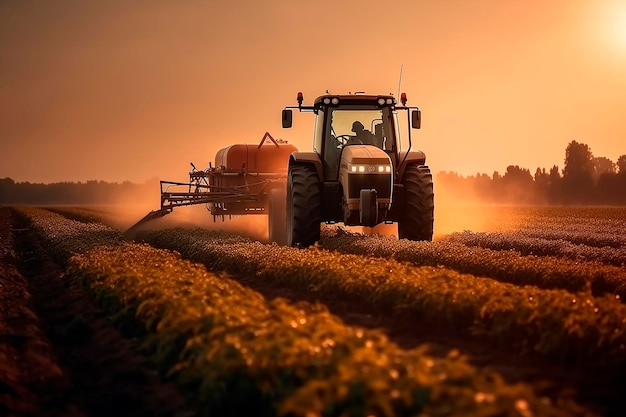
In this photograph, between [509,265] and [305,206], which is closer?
[509,265]

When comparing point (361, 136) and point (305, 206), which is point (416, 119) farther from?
point (305, 206)

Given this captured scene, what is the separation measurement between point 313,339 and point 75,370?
3.94 meters

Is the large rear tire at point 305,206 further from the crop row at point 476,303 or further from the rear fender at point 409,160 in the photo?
the crop row at point 476,303

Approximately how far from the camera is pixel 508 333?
1033 cm

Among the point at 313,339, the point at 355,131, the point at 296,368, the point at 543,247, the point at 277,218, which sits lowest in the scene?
the point at 543,247

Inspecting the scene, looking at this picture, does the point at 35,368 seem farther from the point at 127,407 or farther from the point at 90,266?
the point at 90,266

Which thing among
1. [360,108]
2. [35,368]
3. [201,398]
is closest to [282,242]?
[360,108]

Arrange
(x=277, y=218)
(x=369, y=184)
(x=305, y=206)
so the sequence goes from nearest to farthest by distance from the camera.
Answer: (x=369, y=184), (x=305, y=206), (x=277, y=218)

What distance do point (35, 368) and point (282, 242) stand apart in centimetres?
1603

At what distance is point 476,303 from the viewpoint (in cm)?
1121

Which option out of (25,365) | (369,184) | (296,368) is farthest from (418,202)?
(296,368)

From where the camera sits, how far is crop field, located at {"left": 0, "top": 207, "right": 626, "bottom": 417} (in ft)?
20.7

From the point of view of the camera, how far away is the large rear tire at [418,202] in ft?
68.8

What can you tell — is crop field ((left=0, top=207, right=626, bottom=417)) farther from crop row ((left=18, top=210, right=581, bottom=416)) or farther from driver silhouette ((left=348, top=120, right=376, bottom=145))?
driver silhouette ((left=348, top=120, right=376, bottom=145))
